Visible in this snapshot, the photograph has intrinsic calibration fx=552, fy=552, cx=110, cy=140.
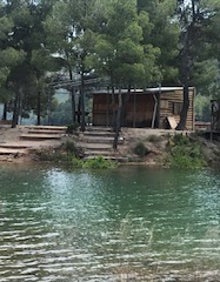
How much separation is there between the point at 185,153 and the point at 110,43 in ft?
28.2

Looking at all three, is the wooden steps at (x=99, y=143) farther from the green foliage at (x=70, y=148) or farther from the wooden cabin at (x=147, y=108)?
the wooden cabin at (x=147, y=108)

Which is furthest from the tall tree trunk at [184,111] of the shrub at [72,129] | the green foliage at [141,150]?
the shrub at [72,129]

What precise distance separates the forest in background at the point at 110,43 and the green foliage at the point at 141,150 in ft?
13.1

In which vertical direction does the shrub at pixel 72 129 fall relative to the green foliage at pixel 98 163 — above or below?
above

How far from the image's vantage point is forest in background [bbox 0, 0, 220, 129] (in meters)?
34.3

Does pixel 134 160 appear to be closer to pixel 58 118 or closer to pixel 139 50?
pixel 139 50

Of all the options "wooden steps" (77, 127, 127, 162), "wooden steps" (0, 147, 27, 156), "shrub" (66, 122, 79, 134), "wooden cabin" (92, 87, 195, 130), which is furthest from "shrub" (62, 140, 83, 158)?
"wooden cabin" (92, 87, 195, 130)

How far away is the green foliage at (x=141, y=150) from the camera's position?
35.4 meters

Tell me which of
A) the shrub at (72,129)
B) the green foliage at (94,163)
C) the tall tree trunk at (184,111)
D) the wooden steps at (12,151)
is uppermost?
the tall tree trunk at (184,111)

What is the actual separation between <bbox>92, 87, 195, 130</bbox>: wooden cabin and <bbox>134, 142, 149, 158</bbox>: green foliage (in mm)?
8175

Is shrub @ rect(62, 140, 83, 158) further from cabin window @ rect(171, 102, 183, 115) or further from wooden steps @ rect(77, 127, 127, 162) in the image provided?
cabin window @ rect(171, 102, 183, 115)

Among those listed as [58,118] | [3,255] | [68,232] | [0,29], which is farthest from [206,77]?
[58,118]

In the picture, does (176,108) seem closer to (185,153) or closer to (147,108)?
(147,108)

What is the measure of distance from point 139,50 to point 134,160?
6829 mm
